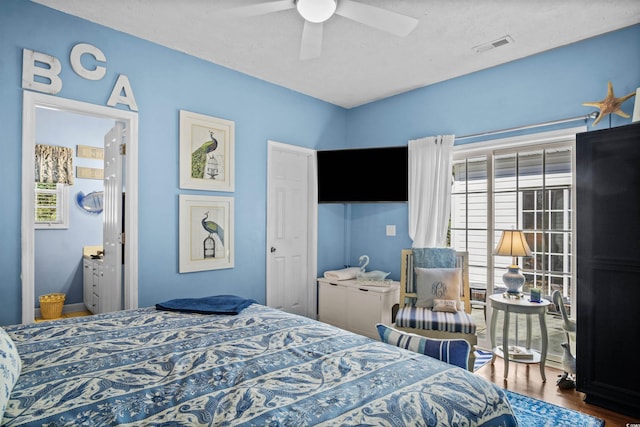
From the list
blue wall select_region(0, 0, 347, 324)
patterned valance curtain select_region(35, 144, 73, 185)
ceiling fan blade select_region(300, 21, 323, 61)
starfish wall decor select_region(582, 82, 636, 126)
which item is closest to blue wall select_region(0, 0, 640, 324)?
blue wall select_region(0, 0, 347, 324)

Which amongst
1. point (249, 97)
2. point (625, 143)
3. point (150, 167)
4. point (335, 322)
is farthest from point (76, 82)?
point (625, 143)

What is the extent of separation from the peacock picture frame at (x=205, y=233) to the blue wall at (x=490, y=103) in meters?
1.78

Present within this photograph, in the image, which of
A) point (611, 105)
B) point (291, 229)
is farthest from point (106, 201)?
point (611, 105)

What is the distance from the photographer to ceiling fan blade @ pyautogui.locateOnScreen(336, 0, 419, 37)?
2.16 meters

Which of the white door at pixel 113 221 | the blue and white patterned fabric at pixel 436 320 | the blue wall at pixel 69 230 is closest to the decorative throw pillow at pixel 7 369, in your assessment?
the white door at pixel 113 221

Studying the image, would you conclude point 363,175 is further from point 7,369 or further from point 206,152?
point 7,369

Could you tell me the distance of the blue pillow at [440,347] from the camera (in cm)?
157

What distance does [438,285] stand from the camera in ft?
10.5

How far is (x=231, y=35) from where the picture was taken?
292 cm

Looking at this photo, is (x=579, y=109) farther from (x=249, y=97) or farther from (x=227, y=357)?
(x=227, y=357)

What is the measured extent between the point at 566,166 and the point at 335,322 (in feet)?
8.96

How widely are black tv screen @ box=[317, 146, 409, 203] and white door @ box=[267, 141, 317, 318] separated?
0.19 metres

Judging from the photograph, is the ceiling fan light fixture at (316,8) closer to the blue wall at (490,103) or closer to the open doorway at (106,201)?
the open doorway at (106,201)

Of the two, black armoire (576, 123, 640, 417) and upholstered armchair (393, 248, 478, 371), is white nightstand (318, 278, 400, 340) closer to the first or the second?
upholstered armchair (393, 248, 478, 371)
